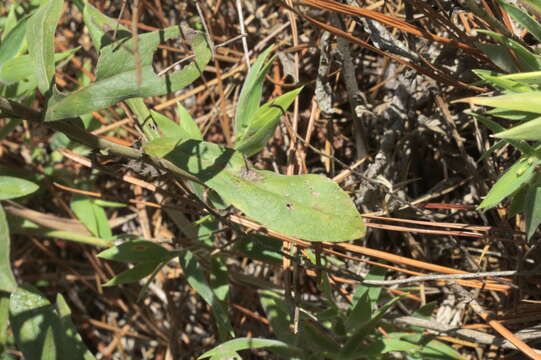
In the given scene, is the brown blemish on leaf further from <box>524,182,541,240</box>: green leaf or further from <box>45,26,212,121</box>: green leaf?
<box>524,182,541,240</box>: green leaf

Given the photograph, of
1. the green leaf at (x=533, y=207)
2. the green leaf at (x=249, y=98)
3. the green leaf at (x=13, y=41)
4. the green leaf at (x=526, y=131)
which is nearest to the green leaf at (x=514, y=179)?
the green leaf at (x=533, y=207)

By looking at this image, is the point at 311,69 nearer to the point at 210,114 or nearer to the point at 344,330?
the point at 210,114

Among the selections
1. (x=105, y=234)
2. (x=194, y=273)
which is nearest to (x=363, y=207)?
(x=194, y=273)

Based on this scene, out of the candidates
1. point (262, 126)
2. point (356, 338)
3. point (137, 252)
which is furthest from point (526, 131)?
point (137, 252)

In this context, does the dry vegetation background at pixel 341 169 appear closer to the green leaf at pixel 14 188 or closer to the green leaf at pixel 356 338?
the green leaf at pixel 356 338

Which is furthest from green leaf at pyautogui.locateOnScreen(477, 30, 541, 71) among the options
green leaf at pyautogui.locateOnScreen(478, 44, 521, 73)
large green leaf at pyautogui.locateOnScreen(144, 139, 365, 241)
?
large green leaf at pyautogui.locateOnScreen(144, 139, 365, 241)

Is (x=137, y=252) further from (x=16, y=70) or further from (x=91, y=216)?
(x=16, y=70)

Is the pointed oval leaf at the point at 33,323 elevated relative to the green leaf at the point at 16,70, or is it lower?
lower
